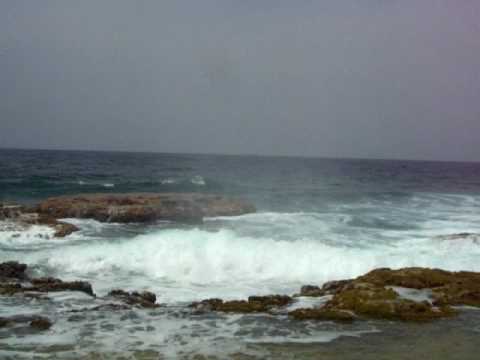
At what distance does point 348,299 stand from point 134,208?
19180 millimetres

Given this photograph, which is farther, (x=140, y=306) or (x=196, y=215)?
(x=196, y=215)

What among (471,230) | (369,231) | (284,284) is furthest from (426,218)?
(284,284)

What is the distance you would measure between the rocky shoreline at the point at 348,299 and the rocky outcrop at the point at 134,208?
1351 cm

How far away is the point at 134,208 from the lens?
100ft

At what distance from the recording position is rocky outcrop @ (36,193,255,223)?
98.7 feet

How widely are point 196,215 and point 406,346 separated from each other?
73.2 ft

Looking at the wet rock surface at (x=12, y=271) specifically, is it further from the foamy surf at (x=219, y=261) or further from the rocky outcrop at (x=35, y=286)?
the foamy surf at (x=219, y=261)

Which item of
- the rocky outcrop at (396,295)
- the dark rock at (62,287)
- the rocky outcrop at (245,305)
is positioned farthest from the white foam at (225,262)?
the rocky outcrop at (245,305)

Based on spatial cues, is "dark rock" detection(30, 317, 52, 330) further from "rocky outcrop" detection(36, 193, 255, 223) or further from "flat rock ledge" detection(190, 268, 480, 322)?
"rocky outcrop" detection(36, 193, 255, 223)

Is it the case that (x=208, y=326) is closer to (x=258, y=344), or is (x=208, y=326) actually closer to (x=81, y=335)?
(x=258, y=344)

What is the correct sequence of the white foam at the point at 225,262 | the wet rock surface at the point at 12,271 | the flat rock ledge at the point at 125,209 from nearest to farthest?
the wet rock surface at the point at 12,271, the white foam at the point at 225,262, the flat rock ledge at the point at 125,209

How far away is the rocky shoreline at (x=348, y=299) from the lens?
1262 cm

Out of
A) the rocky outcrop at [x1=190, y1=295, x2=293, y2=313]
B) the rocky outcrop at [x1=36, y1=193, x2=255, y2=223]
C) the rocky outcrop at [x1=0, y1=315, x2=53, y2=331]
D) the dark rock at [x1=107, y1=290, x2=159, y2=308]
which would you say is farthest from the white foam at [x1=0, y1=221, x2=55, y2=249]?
the rocky outcrop at [x1=190, y1=295, x2=293, y2=313]

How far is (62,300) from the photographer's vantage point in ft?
44.8
